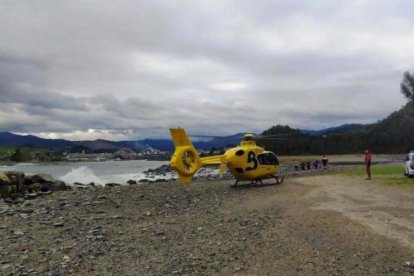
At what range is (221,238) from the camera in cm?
1241

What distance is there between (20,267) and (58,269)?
3.08 feet

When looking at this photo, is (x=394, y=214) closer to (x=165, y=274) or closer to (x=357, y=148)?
(x=165, y=274)

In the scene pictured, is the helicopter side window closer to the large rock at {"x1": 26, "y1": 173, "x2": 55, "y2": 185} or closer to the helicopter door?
the helicopter door

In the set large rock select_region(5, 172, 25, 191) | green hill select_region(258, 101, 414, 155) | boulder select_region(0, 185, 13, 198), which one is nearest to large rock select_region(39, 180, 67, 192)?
large rock select_region(5, 172, 25, 191)

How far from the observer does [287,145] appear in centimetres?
11631

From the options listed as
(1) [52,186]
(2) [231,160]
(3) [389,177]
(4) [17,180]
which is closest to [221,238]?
(2) [231,160]

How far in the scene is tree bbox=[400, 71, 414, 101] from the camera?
12912cm

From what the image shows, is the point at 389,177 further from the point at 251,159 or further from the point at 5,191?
the point at 5,191

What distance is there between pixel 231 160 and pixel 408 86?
11824cm

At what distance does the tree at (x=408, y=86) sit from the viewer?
129125 millimetres

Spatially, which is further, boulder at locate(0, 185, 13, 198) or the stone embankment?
the stone embankment

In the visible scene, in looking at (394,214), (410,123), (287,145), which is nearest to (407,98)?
(410,123)

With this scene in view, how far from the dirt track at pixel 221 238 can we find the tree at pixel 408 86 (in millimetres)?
120325

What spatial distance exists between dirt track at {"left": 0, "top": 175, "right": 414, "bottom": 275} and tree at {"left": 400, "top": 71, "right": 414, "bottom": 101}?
120m
